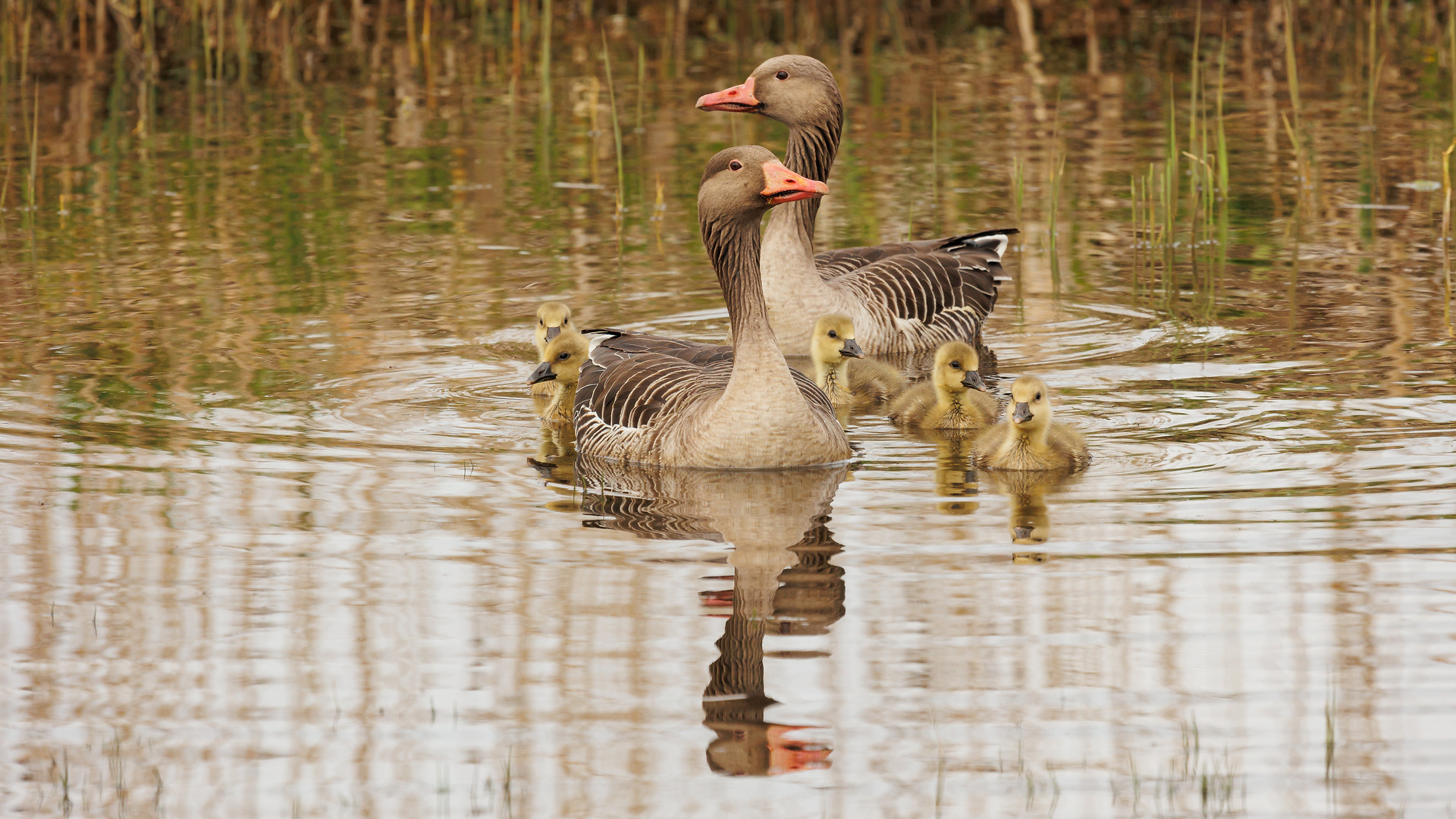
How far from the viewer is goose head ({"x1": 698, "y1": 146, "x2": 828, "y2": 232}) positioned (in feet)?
27.6

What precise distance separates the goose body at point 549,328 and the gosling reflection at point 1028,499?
2.93 meters

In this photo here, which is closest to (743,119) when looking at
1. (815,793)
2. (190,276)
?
(190,276)

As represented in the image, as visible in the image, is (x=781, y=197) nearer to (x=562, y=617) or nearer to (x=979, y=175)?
(x=562, y=617)

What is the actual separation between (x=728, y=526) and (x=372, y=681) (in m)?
2.14

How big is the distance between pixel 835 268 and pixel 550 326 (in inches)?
97.7

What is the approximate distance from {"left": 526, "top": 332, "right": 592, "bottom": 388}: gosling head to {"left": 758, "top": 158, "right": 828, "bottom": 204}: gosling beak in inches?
78.3

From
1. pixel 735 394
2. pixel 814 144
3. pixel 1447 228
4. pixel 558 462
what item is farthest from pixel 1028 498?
pixel 1447 228

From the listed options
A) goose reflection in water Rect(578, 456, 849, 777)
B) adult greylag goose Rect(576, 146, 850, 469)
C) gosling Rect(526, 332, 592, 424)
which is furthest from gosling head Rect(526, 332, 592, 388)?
goose reflection in water Rect(578, 456, 849, 777)

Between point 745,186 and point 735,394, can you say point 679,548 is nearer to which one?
point 735,394

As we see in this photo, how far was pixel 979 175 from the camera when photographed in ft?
53.2

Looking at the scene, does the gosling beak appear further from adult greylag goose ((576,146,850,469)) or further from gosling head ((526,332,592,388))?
gosling head ((526,332,592,388))

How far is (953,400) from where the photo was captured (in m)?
9.52

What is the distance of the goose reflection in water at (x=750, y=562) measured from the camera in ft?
17.5

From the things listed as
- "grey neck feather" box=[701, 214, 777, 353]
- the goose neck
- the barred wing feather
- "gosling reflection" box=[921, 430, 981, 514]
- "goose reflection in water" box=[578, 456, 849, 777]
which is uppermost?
the goose neck
